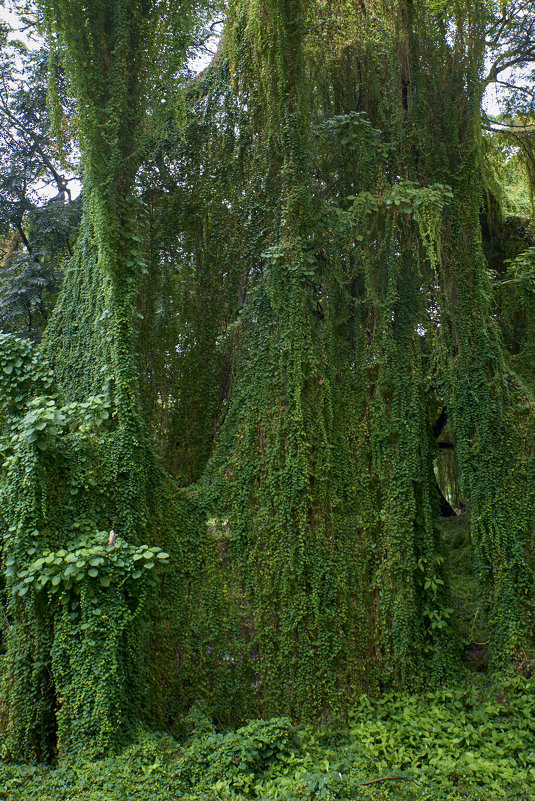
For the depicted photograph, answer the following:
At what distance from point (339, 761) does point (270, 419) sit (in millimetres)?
3615

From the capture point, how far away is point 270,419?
6.99 metres

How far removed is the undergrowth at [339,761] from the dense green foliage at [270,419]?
0.04 m

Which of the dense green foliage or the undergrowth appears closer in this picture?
the undergrowth

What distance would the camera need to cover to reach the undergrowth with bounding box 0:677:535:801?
4703mm

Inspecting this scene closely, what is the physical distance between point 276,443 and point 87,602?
271 cm

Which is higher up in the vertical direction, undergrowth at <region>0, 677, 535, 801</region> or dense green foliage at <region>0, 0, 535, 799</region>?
dense green foliage at <region>0, 0, 535, 799</region>

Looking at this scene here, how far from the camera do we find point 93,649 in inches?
208

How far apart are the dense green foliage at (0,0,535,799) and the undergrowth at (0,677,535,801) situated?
1.6 inches

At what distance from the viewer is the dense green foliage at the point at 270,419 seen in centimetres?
543

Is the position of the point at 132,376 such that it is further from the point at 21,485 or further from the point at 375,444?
the point at 375,444

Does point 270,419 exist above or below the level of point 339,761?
above

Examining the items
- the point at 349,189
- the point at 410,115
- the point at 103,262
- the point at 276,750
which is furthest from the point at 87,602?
the point at 410,115

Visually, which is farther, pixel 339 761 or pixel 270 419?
pixel 270 419

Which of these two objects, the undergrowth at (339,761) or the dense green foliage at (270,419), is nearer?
the undergrowth at (339,761)
